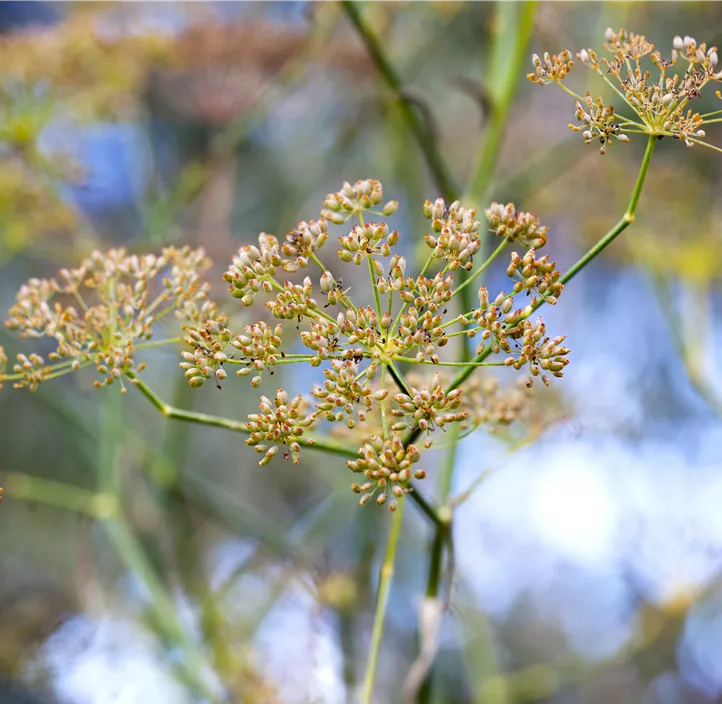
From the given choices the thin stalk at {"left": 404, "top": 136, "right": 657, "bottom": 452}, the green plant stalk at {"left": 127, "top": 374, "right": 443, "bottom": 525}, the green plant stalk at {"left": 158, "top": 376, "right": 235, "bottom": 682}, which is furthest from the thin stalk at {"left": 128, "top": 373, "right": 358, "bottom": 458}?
the green plant stalk at {"left": 158, "top": 376, "right": 235, "bottom": 682}

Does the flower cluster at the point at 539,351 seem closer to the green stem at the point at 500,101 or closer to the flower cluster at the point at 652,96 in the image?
the flower cluster at the point at 652,96

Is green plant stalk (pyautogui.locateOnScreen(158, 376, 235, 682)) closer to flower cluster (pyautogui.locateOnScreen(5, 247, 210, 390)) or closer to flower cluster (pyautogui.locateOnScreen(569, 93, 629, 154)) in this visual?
flower cluster (pyautogui.locateOnScreen(5, 247, 210, 390))

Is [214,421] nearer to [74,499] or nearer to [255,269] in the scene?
[255,269]

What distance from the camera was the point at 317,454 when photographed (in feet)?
11.1

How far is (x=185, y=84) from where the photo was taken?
9.62ft

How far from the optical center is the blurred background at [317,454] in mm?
2160

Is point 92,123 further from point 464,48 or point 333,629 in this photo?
point 464,48

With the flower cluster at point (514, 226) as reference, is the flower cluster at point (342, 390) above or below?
below

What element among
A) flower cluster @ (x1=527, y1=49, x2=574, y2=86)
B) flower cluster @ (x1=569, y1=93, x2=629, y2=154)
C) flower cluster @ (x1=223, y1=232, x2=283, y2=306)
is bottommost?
flower cluster @ (x1=223, y1=232, x2=283, y2=306)

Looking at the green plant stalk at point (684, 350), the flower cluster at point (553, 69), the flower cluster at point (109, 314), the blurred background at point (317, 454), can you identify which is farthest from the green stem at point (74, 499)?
the green plant stalk at point (684, 350)

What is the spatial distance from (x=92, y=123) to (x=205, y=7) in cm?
124

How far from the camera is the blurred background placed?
2.16 metres

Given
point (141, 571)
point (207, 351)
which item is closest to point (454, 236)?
point (207, 351)

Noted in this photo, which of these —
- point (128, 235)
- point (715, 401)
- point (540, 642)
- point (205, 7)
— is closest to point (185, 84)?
point (205, 7)
